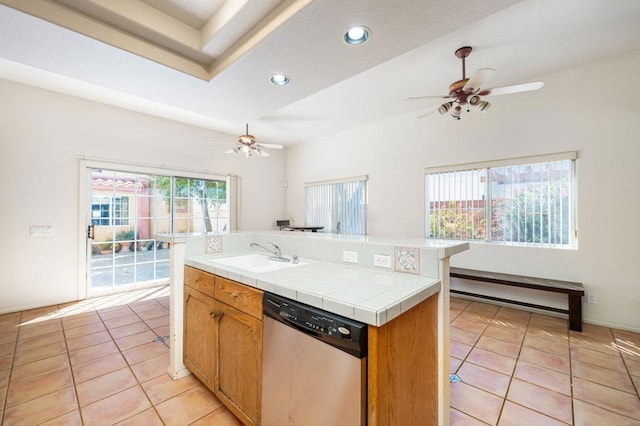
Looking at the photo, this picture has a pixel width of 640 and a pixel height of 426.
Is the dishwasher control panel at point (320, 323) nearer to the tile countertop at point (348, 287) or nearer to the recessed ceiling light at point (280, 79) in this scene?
the tile countertop at point (348, 287)

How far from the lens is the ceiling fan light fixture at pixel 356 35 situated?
1.79 m

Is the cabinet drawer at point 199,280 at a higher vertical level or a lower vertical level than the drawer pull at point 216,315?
higher

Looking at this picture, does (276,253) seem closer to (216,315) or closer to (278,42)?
(216,315)

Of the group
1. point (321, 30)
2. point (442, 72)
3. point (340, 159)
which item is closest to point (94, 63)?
point (321, 30)

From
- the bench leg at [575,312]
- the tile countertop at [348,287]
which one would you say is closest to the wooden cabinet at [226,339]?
the tile countertop at [348,287]

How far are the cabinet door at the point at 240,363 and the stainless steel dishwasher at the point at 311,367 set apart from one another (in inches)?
2.9

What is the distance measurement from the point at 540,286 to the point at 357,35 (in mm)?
3198

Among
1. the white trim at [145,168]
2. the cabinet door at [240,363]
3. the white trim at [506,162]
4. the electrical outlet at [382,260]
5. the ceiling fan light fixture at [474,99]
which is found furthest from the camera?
the white trim at [145,168]

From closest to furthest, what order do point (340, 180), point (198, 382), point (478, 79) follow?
point (198, 382) < point (478, 79) < point (340, 180)

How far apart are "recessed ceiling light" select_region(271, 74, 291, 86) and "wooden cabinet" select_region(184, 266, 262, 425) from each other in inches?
71.9

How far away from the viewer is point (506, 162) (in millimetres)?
3434

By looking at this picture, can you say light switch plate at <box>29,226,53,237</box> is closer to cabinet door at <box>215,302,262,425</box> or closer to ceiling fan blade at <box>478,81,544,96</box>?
cabinet door at <box>215,302,262,425</box>

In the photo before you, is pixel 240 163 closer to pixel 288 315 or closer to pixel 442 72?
pixel 442 72

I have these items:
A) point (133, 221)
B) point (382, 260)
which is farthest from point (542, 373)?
point (133, 221)
